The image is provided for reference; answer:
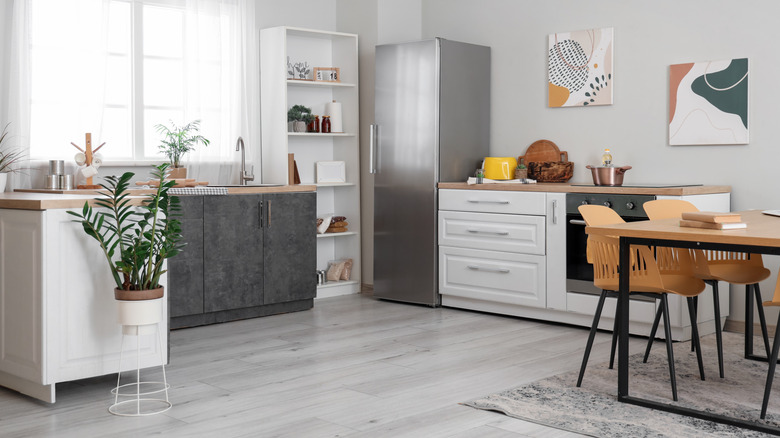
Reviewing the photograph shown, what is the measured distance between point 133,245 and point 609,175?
113 inches

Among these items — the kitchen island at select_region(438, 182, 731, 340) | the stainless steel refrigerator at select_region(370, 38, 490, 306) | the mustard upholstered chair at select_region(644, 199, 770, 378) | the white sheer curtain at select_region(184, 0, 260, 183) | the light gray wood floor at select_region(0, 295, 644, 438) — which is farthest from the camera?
the stainless steel refrigerator at select_region(370, 38, 490, 306)

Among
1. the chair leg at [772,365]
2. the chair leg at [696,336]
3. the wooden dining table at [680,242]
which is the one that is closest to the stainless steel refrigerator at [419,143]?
the chair leg at [696,336]

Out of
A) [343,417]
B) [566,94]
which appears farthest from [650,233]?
[566,94]

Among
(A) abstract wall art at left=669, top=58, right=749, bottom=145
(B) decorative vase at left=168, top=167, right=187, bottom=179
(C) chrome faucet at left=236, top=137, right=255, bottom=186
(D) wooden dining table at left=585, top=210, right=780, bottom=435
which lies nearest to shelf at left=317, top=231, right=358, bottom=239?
(C) chrome faucet at left=236, top=137, right=255, bottom=186

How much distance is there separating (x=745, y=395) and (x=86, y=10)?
4318 mm

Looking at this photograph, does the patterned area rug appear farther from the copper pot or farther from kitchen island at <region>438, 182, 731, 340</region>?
the copper pot

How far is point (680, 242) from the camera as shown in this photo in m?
3.19

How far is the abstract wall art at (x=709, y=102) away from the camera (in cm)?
480

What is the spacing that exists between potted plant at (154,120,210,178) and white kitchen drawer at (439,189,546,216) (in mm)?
1729

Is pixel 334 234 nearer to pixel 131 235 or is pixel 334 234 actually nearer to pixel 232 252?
pixel 232 252

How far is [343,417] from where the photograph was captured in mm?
3242

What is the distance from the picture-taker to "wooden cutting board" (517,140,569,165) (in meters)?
5.66

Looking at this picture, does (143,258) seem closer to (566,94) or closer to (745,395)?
(745,395)

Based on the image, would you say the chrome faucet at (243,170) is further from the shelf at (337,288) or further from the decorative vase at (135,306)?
the decorative vase at (135,306)
